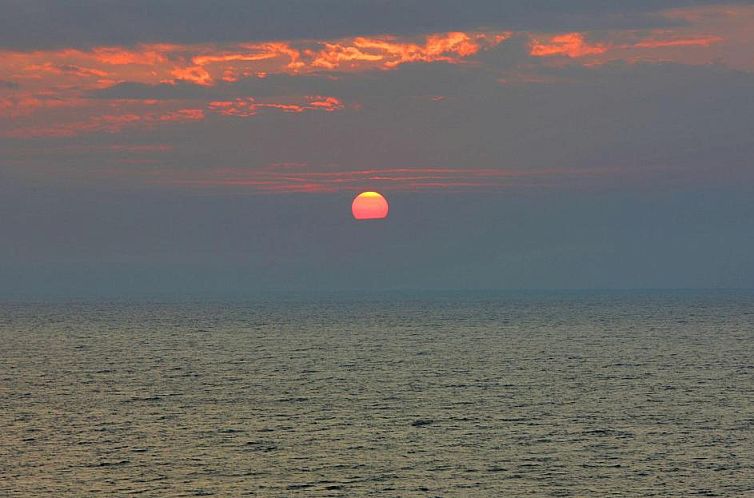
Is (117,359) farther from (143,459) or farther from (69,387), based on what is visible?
(143,459)

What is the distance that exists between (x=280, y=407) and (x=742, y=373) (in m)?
54.2

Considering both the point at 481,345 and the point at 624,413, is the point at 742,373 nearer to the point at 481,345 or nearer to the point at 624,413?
the point at 624,413

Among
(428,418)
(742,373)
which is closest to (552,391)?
(428,418)

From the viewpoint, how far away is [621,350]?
470ft

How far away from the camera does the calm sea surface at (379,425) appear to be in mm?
51125

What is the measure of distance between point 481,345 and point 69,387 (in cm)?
7718

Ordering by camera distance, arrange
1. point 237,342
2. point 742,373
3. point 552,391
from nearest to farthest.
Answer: point 552,391 < point 742,373 < point 237,342

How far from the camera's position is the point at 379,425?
69.2 metres

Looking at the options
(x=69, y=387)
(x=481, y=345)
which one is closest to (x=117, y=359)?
(x=69, y=387)

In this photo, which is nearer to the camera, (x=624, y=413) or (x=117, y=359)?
(x=624, y=413)

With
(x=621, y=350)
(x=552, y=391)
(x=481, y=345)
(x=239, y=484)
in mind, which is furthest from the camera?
(x=481, y=345)

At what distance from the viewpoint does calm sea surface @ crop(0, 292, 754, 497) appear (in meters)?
51.1

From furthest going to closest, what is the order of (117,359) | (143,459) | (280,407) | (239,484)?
1. (117,359)
2. (280,407)
3. (143,459)
4. (239,484)

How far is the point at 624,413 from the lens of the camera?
246 ft
